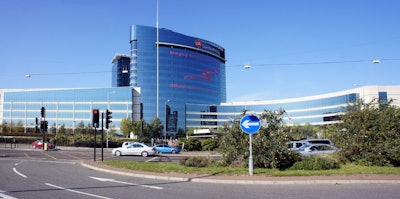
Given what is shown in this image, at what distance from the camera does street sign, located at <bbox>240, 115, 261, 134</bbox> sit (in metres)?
15.0

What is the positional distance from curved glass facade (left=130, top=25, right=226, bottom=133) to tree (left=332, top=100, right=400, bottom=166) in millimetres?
95117

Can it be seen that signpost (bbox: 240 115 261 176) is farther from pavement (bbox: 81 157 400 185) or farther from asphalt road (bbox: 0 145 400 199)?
asphalt road (bbox: 0 145 400 199)

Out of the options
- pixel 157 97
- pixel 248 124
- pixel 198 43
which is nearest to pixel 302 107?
pixel 198 43

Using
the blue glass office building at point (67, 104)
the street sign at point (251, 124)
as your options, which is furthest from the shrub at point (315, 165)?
the blue glass office building at point (67, 104)

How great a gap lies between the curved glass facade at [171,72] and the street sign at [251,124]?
97.6 meters

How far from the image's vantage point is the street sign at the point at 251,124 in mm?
15000

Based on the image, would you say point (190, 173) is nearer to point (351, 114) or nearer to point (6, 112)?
point (351, 114)

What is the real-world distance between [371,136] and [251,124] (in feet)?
22.7

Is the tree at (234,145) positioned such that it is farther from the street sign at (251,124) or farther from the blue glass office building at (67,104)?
the blue glass office building at (67,104)

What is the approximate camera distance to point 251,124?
1505cm

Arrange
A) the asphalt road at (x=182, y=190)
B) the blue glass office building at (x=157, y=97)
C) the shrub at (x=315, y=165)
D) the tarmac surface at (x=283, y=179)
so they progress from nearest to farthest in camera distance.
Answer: the asphalt road at (x=182, y=190) → the tarmac surface at (x=283, y=179) → the shrub at (x=315, y=165) → the blue glass office building at (x=157, y=97)

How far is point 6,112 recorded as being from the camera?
406 feet

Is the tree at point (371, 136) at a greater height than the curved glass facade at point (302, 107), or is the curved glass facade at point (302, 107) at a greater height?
the curved glass facade at point (302, 107)

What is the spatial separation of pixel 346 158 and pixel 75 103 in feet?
372
